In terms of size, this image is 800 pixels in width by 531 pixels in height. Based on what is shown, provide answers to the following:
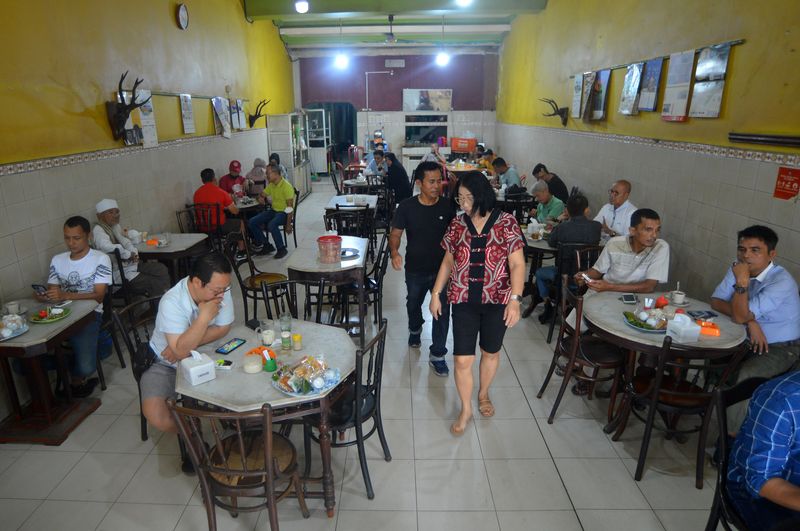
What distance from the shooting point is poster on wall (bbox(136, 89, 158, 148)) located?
18.0 feet

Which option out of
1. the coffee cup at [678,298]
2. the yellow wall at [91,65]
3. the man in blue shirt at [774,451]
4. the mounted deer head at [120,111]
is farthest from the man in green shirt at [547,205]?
the yellow wall at [91,65]

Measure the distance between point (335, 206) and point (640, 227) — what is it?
4.27m

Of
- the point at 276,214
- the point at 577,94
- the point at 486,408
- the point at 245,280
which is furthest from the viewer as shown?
the point at 276,214

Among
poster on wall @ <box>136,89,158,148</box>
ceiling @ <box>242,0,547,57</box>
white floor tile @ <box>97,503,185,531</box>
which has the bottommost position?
white floor tile @ <box>97,503,185,531</box>

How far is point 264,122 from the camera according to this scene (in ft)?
34.7

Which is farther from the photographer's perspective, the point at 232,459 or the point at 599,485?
the point at 599,485

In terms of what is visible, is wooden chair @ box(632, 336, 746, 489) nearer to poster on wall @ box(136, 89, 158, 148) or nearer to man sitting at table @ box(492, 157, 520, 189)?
poster on wall @ box(136, 89, 158, 148)

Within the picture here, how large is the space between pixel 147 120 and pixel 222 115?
239cm

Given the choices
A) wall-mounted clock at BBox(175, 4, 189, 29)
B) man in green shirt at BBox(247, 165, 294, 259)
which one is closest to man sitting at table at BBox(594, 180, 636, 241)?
man in green shirt at BBox(247, 165, 294, 259)

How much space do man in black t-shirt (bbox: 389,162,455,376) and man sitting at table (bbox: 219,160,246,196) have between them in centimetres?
471

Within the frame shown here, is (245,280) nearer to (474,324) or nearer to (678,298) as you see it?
(474,324)

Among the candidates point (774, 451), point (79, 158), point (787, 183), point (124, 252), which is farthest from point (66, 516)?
point (787, 183)

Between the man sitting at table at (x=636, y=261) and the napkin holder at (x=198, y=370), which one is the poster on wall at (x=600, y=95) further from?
the napkin holder at (x=198, y=370)

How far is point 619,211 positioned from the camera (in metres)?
5.15
